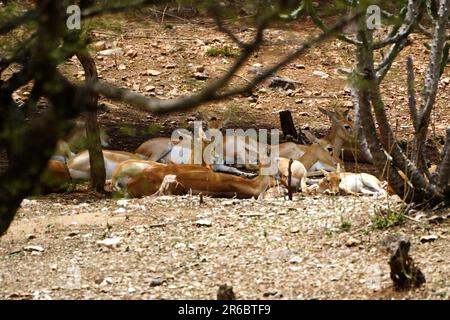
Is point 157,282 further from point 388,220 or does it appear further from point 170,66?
point 170,66

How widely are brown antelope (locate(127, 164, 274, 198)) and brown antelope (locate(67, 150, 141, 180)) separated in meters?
0.86

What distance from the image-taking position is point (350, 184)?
31.2 ft

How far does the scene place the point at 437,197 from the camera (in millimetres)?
6719

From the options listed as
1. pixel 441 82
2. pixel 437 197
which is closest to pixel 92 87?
pixel 437 197

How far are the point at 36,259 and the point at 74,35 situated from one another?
2.57 m

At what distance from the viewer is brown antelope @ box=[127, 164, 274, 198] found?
9305 mm

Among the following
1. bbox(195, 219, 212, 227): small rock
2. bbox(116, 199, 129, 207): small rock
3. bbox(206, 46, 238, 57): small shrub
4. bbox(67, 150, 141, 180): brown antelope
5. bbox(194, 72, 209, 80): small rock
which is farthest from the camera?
bbox(206, 46, 238, 57): small shrub

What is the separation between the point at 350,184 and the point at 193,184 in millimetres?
1517

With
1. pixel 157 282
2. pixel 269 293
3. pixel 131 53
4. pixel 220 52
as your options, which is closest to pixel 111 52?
pixel 131 53

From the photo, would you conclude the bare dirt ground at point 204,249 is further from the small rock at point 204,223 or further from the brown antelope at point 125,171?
the brown antelope at point 125,171

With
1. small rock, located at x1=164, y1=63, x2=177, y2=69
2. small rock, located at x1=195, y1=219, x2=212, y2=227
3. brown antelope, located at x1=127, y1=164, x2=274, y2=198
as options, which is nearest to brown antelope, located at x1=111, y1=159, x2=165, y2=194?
brown antelope, located at x1=127, y1=164, x2=274, y2=198

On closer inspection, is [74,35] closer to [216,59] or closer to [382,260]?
[382,260]

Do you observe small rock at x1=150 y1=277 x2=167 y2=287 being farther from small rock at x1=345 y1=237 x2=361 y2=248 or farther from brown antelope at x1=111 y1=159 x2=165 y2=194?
brown antelope at x1=111 y1=159 x2=165 y2=194

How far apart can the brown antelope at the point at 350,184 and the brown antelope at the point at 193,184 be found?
57cm
